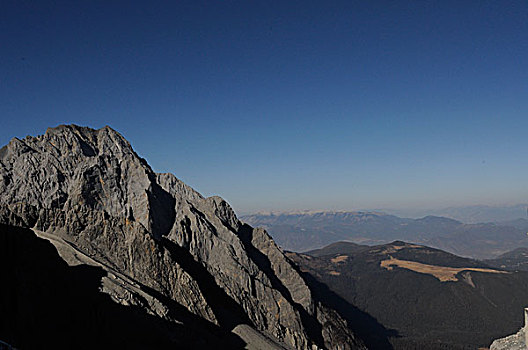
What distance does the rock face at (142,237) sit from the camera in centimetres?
5369

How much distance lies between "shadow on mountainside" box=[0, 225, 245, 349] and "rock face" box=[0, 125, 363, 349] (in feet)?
9.86

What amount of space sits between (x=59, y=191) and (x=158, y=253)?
82.5 ft

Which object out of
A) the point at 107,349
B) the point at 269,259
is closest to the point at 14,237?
the point at 107,349

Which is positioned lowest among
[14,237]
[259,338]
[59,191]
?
[259,338]

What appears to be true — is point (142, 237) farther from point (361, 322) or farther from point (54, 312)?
point (361, 322)

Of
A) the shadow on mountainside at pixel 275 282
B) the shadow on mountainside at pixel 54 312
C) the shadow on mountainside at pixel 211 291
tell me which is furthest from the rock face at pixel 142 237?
the shadow on mountainside at pixel 54 312

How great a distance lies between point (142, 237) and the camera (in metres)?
57.7

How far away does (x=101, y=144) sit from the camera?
8394cm

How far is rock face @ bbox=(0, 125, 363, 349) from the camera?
176ft

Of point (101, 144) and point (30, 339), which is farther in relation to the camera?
point (101, 144)

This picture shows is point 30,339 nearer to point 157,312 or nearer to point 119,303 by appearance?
point 119,303

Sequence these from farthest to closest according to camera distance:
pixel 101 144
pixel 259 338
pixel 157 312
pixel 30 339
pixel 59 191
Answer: pixel 101 144
pixel 59 191
pixel 259 338
pixel 157 312
pixel 30 339

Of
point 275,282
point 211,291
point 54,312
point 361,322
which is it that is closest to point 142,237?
point 211,291

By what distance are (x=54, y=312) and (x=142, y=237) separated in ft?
104
